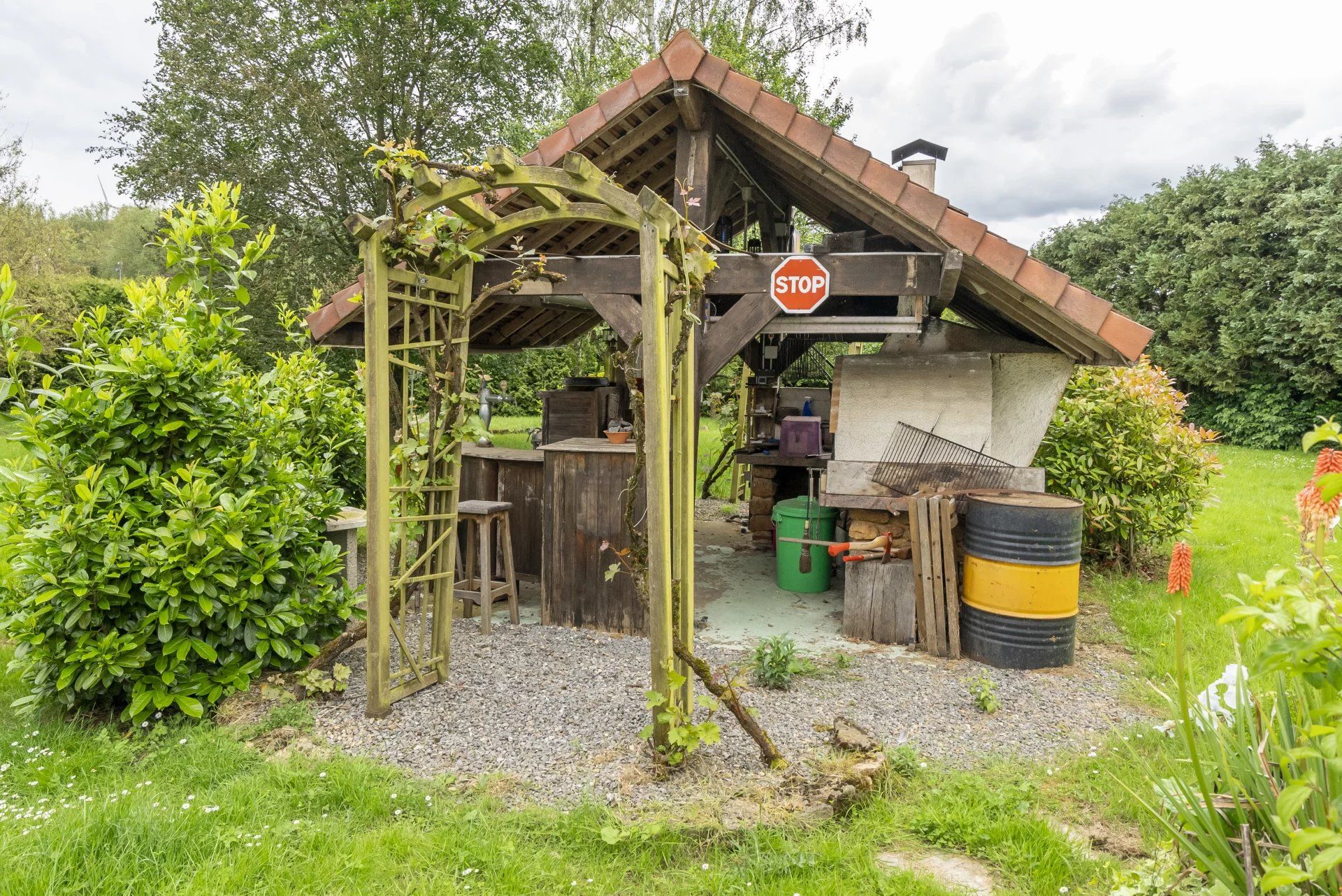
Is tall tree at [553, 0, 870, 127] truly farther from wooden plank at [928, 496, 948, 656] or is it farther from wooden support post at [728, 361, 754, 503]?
wooden plank at [928, 496, 948, 656]

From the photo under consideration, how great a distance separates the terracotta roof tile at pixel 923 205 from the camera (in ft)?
15.3

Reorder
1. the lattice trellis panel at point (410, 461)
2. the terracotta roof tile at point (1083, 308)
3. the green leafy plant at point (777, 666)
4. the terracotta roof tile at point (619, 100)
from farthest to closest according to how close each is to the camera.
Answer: the terracotta roof tile at point (619, 100), the terracotta roof tile at point (1083, 308), the green leafy plant at point (777, 666), the lattice trellis panel at point (410, 461)

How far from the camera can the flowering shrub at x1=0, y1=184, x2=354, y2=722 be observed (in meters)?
3.70

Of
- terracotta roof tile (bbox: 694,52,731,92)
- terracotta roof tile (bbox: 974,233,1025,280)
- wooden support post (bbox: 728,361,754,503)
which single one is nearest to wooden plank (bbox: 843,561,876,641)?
terracotta roof tile (bbox: 974,233,1025,280)

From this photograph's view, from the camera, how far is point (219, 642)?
159 inches

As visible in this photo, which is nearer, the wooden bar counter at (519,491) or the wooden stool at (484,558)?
the wooden stool at (484,558)

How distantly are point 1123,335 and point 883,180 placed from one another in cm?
167

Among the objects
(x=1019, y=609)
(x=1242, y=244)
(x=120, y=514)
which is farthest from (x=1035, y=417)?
(x=1242, y=244)

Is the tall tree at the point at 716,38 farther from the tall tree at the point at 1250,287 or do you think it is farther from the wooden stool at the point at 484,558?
the wooden stool at the point at 484,558

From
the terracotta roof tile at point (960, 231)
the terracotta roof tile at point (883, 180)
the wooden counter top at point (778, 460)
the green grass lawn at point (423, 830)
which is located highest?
the terracotta roof tile at point (883, 180)

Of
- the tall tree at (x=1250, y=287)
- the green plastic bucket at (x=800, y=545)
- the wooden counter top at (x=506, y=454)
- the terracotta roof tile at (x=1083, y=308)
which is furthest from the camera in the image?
the tall tree at (x=1250, y=287)

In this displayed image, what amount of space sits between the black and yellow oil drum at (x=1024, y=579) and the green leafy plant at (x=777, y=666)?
47.9 inches

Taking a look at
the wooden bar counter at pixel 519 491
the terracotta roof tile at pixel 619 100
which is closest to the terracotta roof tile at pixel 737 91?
the terracotta roof tile at pixel 619 100

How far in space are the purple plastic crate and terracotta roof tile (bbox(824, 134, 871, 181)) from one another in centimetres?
327
